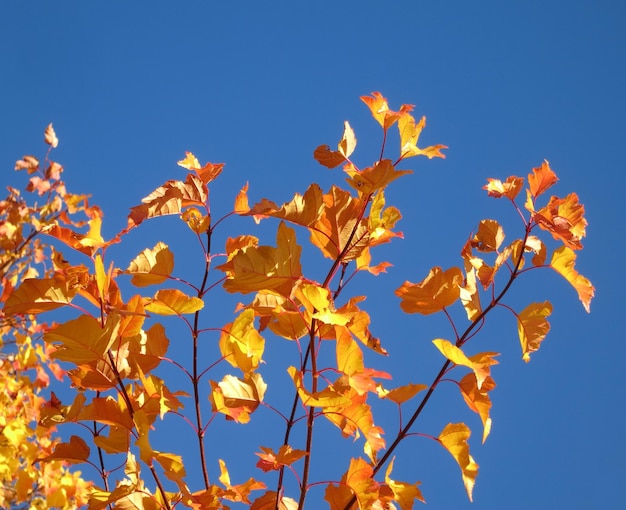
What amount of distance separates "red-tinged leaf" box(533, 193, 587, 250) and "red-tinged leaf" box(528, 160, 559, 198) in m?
0.03

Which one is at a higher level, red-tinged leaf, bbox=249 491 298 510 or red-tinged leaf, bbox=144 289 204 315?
red-tinged leaf, bbox=144 289 204 315

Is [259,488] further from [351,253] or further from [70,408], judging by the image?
[351,253]

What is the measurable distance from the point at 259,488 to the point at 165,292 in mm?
368

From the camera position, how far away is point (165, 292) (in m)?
0.93

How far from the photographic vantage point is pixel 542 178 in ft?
3.46

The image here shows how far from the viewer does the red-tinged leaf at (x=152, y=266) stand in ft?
3.22

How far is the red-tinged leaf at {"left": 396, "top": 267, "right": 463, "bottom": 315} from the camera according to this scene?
38.3 inches

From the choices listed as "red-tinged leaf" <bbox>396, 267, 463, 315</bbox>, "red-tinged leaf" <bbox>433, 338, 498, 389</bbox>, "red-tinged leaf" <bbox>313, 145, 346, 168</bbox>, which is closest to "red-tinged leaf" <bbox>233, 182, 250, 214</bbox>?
"red-tinged leaf" <bbox>313, 145, 346, 168</bbox>

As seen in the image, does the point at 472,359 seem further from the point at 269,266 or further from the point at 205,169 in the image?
the point at 205,169

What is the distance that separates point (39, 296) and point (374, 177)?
1.57ft

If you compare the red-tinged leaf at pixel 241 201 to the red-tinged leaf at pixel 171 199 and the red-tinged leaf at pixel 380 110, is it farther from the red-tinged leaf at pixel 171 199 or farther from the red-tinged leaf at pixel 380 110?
the red-tinged leaf at pixel 380 110

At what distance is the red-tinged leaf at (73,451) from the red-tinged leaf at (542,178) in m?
0.82

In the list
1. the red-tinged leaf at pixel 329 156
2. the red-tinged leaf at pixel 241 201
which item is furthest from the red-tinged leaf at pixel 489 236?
the red-tinged leaf at pixel 241 201

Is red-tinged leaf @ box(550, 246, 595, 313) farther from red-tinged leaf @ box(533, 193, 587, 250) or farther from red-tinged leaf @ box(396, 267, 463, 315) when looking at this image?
red-tinged leaf @ box(396, 267, 463, 315)
